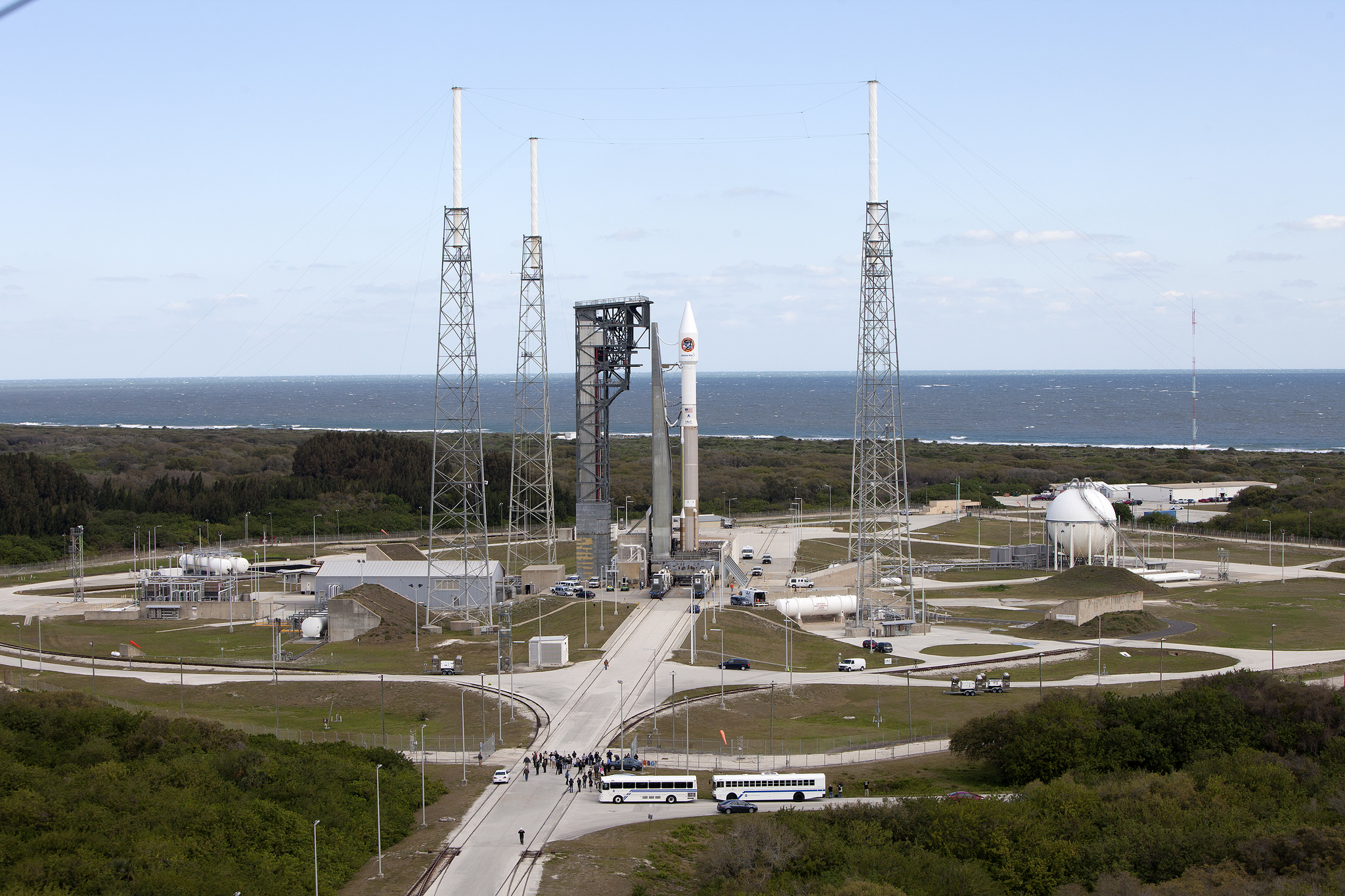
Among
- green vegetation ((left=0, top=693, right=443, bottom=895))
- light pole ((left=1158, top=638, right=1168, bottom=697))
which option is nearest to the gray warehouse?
green vegetation ((left=0, top=693, right=443, bottom=895))

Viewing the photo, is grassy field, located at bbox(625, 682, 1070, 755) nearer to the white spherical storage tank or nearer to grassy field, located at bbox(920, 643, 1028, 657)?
grassy field, located at bbox(920, 643, 1028, 657)

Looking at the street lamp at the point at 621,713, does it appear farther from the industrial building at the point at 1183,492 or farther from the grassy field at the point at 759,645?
the industrial building at the point at 1183,492

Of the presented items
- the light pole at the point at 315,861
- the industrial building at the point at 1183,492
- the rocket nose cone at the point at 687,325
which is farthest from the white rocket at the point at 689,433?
the industrial building at the point at 1183,492

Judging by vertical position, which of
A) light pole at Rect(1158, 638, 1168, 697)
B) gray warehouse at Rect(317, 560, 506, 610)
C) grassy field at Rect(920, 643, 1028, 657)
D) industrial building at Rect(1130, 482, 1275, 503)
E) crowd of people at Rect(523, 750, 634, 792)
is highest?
A: industrial building at Rect(1130, 482, 1275, 503)

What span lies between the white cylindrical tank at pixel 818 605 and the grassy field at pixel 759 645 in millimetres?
1241

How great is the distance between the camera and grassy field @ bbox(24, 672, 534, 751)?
50188mm

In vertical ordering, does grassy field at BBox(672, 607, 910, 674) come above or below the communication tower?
below

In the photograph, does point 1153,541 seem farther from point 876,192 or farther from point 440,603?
point 440,603

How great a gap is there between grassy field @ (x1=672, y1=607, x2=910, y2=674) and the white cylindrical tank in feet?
4.07

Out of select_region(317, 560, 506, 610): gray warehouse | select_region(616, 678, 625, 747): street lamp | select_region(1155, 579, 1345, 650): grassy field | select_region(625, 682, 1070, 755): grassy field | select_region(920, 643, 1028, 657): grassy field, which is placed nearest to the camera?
select_region(616, 678, 625, 747): street lamp

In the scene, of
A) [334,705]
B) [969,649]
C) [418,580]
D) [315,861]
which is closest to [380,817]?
[315,861]

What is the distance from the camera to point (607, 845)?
120 ft

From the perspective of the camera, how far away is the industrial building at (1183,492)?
129m

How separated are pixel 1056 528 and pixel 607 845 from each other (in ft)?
209
